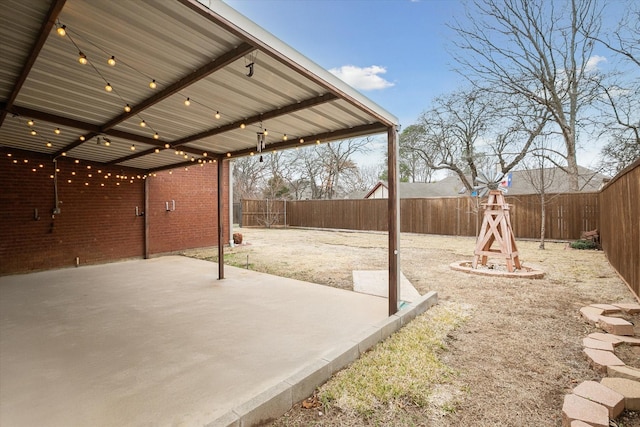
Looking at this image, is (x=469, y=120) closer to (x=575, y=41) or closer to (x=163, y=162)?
(x=575, y=41)

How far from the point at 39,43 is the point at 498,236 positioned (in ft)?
21.6

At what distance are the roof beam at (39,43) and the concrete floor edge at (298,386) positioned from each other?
8.43 feet

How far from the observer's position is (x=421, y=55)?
14.8 meters

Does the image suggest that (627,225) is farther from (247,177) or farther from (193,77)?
(247,177)

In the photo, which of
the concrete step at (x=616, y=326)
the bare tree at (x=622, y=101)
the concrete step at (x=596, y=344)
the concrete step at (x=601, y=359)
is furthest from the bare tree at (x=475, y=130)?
the concrete step at (x=601, y=359)

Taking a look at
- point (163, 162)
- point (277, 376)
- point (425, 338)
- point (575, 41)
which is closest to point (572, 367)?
point (425, 338)

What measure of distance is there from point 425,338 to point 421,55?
51.7 feet

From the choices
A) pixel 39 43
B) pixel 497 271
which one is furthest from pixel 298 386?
pixel 497 271

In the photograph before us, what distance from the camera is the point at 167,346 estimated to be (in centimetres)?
261

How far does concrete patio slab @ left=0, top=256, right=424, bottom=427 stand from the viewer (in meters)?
1.79

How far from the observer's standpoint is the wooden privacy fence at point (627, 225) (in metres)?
3.69

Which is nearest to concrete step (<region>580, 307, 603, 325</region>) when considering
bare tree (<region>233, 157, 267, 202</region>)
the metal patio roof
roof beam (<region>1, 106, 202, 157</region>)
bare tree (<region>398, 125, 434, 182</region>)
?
the metal patio roof

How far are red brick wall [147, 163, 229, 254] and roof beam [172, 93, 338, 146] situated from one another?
281 centimetres

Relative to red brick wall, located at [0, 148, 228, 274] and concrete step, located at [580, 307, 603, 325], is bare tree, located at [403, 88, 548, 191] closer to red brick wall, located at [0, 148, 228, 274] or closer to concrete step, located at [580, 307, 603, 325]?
concrete step, located at [580, 307, 603, 325]
